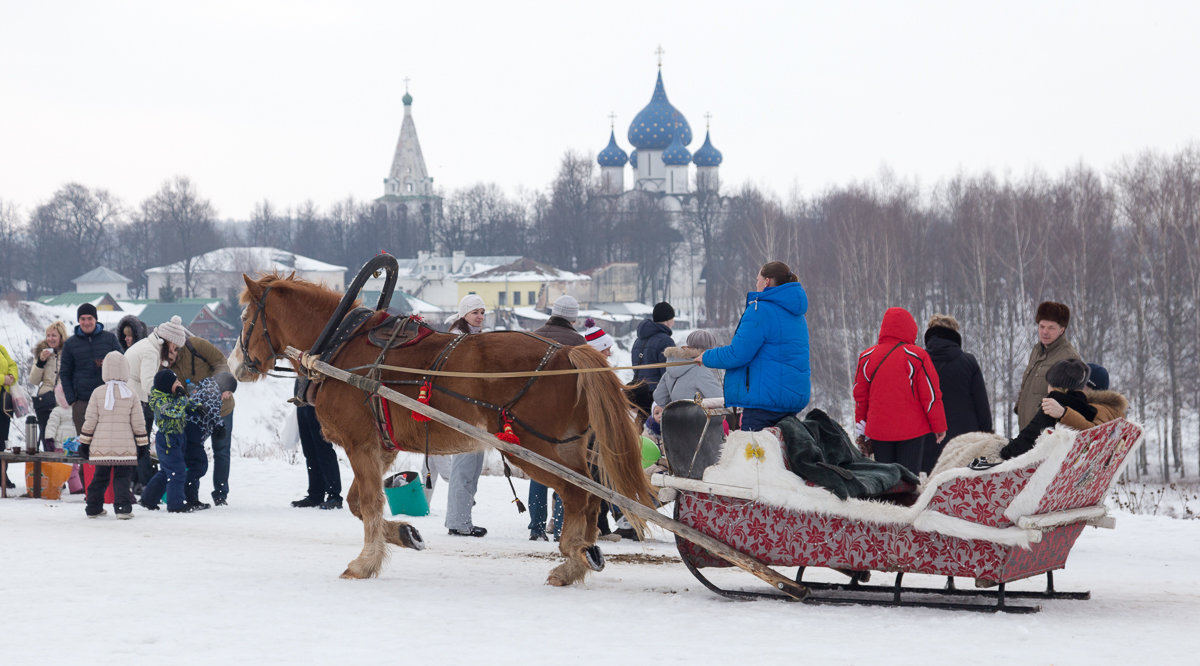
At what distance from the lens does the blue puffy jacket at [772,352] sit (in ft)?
21.0

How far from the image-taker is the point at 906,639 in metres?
5.42

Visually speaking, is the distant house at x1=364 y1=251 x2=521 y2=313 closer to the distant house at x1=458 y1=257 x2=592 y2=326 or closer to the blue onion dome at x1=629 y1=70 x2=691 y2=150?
the distant house at x1=458 y1=257 x2=592 y2=326

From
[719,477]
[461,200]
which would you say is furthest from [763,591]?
[461,200]

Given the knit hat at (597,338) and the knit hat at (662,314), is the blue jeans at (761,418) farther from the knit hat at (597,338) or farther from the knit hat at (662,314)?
the knit hat at (662,314)

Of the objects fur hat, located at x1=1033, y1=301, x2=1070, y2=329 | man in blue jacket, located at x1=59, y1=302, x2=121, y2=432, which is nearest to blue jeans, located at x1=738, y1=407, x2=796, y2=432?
fur hat, located at x1=1033, y1=301, x2=1070, y2=329

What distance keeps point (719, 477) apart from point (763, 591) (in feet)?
2.36

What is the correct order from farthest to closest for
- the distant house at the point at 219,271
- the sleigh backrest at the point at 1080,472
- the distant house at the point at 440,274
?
the distant house at the point at 440,274, the distant house at the point at 219,271, the sleigh backrest at the point at 1080,472

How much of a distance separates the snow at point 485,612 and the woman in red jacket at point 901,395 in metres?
0.78

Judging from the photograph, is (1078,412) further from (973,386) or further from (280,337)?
(280,337)

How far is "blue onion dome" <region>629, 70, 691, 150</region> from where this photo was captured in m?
101

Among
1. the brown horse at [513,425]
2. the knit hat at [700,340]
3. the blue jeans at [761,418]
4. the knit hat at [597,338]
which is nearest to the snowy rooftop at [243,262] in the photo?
the knit hat at [597,338]

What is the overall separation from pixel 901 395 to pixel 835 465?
1527 millimetres

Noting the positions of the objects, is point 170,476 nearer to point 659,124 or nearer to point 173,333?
point 173,333

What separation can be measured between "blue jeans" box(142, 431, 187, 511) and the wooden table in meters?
0.71
